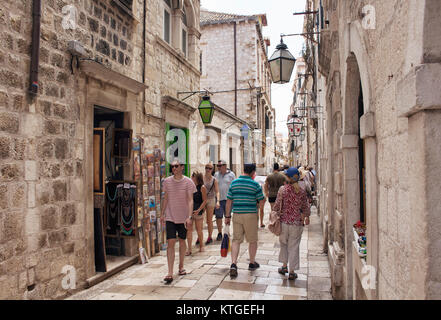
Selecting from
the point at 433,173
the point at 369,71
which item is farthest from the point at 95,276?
the point at 433,173

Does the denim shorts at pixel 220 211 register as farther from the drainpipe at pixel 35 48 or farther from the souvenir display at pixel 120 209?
the drainpipe at pixel 35 48

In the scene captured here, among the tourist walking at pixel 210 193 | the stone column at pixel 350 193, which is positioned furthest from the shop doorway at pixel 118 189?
the stone column at pixel 350 193

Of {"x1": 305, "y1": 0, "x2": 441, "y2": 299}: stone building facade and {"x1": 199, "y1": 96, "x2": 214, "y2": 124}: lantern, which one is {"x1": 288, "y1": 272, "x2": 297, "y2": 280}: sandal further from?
{"x1": 199, "y1": 96, "x2": 214, "y2": 124}: lantern

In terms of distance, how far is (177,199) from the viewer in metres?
5.08

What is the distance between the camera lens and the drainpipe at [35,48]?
3883mm

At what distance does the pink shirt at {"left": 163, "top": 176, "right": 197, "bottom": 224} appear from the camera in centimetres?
505

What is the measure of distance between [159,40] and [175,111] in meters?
1.65

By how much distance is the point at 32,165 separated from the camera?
394cm

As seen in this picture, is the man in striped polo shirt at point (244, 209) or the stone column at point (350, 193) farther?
the man in striped polo shirt at point (244, 209)

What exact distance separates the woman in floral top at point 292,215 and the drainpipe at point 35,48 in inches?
137

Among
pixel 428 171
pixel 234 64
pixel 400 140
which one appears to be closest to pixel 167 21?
pixel 400 140
